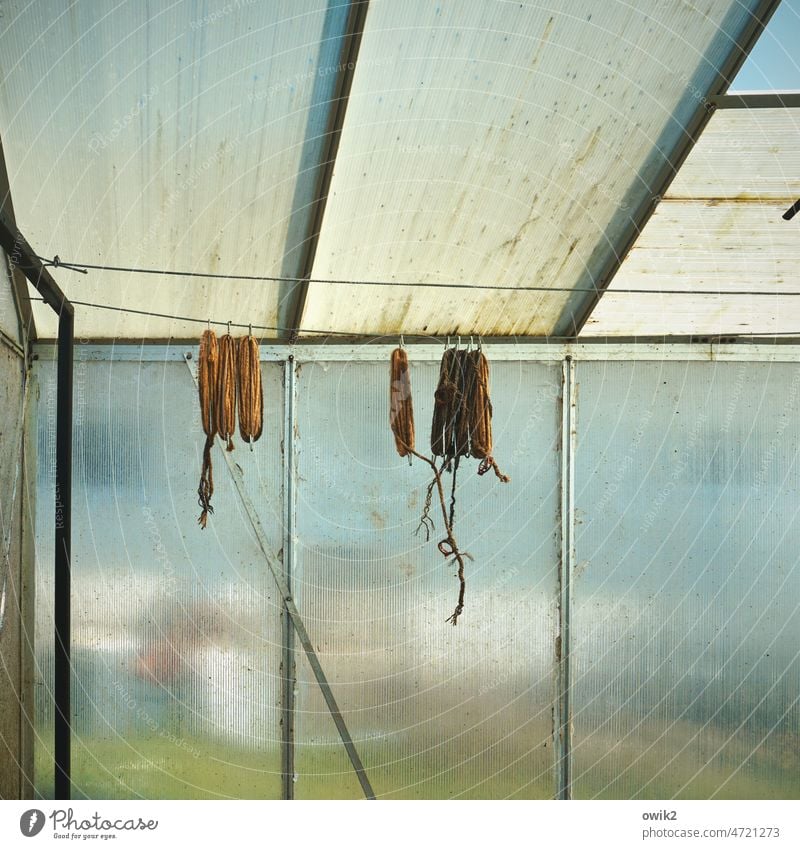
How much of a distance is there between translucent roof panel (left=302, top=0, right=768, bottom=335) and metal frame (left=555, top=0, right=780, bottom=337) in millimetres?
29

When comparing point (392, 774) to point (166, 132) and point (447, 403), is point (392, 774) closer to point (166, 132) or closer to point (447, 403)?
point (447, 403)

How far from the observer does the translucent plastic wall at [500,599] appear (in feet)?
17.3

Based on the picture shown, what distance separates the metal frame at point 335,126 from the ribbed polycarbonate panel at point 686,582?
6.33 ft

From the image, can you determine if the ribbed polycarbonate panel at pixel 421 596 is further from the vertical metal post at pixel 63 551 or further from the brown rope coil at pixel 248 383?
the vertical metal post at pixel 63 551

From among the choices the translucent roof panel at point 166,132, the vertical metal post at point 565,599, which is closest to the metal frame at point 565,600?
the vertical metal post at point 565,599

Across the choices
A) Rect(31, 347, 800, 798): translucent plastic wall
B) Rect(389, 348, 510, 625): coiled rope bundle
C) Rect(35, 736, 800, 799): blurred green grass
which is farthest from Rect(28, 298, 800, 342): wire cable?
Rect(35, 736, 800, 799): blurred green grass

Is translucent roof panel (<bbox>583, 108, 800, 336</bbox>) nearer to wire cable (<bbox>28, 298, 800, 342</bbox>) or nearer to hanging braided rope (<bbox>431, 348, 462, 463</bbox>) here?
wire cable (<bbox>28, 298, 800, 342</bbox>)

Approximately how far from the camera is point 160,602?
523cm

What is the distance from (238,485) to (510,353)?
185 centimetres

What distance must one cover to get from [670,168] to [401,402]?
183 centimetres

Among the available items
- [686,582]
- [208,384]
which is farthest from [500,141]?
[686,582]

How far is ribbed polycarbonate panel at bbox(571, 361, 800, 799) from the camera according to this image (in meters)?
5.38
